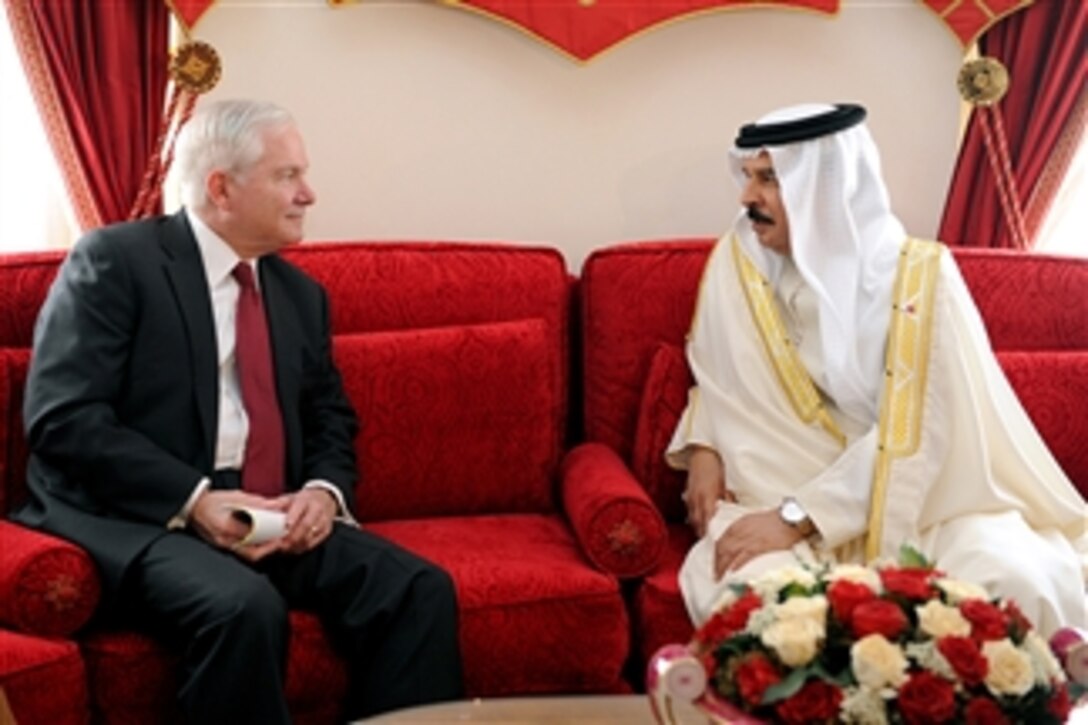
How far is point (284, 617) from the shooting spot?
2.74 metres

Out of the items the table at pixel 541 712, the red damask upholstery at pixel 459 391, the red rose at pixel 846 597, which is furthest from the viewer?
the red damask upholstery at pixel 459 391

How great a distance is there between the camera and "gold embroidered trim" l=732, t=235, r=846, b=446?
10.4ft

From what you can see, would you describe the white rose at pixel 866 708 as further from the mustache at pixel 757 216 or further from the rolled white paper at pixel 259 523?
the mustache at pixel 757 216

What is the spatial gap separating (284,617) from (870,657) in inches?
51.8

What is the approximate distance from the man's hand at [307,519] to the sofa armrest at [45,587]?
0.39 m

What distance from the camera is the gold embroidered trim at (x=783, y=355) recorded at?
3.18 metres

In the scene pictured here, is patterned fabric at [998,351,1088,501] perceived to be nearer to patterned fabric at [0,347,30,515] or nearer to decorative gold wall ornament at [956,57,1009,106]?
decorative gold wall ornament at [956,57,1009,106]

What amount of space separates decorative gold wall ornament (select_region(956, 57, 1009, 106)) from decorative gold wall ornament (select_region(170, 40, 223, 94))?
76.5 inches

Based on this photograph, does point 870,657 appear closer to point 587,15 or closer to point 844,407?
point 844,407

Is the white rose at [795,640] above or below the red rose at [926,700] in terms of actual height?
above

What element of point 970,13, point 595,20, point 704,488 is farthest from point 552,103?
point 704,488

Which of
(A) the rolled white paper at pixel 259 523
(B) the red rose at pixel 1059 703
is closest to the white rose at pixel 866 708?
(B) the red rose at pixel 1059 703

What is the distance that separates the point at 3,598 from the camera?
2.61 m

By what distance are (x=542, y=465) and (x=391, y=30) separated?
4.04 feet
